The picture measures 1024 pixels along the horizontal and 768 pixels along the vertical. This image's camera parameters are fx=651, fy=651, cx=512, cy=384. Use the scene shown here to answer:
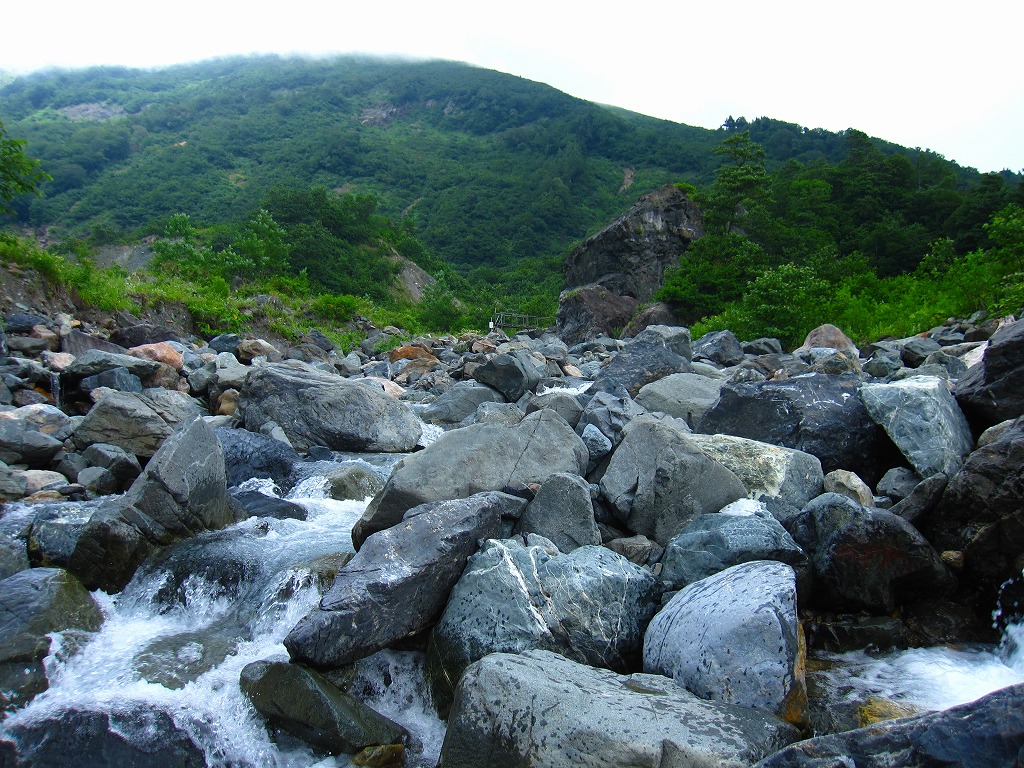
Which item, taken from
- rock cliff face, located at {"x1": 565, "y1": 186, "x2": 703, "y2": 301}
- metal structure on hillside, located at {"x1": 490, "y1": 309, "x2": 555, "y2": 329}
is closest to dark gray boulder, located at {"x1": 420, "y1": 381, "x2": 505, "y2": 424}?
rock cliff face, located at {"x1": 565, "y1": 186, "x2": 703, "y2": 301}

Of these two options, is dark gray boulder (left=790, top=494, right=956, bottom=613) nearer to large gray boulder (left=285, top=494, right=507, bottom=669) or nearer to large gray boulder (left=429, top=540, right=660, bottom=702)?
large gray boulder (left=429, top=540, right=660, bottom=702)

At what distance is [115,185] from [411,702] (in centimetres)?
6823

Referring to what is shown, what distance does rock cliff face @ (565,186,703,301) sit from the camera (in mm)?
33438

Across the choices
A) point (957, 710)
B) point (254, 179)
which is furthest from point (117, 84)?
point (957, 710)

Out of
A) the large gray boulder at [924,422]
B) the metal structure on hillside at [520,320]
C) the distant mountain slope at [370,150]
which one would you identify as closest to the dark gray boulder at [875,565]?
Answer: the large gray boulder at [924,422]

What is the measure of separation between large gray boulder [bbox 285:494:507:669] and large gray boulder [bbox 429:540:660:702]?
0.15 metres

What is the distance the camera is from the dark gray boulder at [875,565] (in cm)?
412

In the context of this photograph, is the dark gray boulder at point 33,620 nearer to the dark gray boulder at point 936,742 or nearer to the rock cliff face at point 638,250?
the dark gray boulder at point 936,742

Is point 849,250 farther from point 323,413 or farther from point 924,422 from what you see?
point 323,413

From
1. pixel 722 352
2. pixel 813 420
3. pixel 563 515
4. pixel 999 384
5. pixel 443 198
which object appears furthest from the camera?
pixel 443 198

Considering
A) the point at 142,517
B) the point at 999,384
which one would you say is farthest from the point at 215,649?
the point at 999,384

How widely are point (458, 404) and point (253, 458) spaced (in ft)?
13.6

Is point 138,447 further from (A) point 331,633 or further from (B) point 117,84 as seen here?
(B) point 117,84

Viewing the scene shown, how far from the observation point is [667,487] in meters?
5.27
